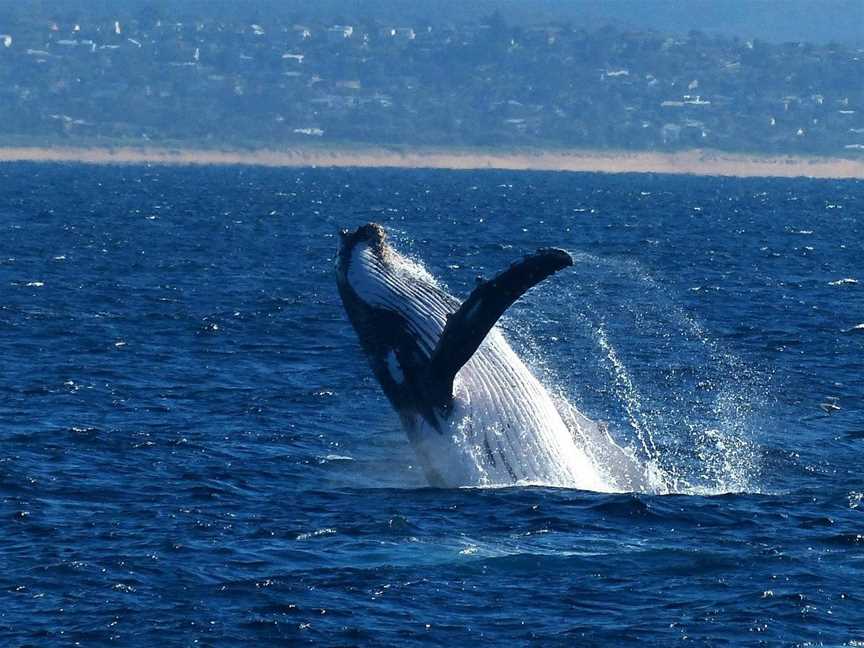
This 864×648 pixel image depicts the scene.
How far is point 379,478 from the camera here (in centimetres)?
2398

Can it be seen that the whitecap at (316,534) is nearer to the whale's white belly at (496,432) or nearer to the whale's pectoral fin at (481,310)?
the whale's white belly at (496,432)

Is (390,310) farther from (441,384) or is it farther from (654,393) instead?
(654,393)

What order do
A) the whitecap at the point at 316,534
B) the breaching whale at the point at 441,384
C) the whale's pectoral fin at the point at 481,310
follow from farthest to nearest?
the breaching whale at the point at 441,384 < the whitecap at the point at 316,534 < the whale's pectoral fin at the point at 481,310

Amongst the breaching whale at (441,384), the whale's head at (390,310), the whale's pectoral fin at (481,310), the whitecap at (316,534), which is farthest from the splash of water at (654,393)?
the whitecap at (316,534)

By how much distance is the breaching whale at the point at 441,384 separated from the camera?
2048 cm

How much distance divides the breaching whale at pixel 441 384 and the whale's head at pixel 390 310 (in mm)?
12

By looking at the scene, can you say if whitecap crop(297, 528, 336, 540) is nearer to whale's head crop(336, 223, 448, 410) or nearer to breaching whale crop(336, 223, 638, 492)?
breaching whale crop(336, 223, 638, 492)

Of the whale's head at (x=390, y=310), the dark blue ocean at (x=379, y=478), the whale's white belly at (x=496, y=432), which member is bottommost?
the dark blue ocean at (x=379, y=478)

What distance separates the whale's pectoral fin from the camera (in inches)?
730

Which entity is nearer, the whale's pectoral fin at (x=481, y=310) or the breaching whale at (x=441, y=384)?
the whale's pectoral fin at (x=481, y=310)

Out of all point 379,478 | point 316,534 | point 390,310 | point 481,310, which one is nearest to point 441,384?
point 390,310

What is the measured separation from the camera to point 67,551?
19641 millimetres

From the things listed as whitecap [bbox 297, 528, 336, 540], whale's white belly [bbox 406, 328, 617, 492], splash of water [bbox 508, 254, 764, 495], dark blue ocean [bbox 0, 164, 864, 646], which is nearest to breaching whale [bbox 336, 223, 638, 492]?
whale's white belly [bbox 406, 328, 617, 492]

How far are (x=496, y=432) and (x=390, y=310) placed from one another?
189cm
